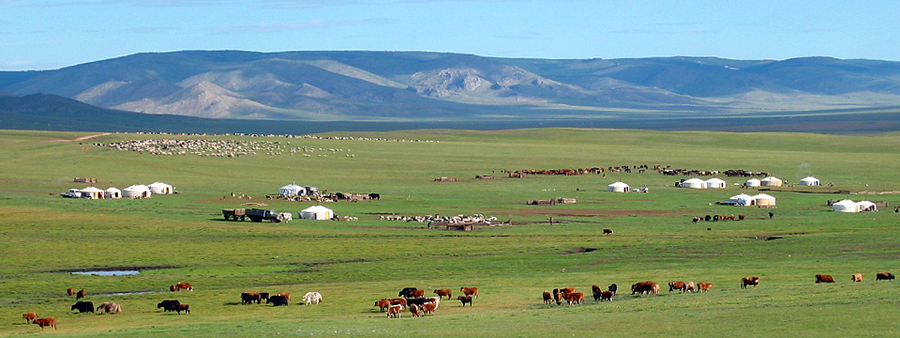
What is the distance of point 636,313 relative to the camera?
107ft

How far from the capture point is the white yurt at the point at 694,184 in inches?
4060

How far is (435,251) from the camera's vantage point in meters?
57.6

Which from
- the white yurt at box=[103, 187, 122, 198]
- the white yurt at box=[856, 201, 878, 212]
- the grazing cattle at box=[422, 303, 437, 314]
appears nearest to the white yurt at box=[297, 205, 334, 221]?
the white yurt at box=[103, 187, 122, 198]

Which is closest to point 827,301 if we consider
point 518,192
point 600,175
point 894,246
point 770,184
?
point 894,246

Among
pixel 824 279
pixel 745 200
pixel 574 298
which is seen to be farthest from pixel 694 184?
pixel 574 298

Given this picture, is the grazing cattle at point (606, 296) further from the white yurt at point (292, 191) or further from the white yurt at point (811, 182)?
the white yurt at point (811, 182)

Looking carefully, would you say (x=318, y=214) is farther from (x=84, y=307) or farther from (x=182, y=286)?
(x=84, y=307)

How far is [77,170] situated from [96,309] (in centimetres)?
7815

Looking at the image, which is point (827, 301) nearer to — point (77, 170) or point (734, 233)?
point (734, 233)

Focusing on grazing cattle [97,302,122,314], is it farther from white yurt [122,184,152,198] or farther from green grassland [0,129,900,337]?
white yurt [122,184,152,198]

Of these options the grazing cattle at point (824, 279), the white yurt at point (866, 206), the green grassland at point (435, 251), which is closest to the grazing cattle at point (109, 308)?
the green grassland at point (435, 251)

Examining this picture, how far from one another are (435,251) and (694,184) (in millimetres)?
51001

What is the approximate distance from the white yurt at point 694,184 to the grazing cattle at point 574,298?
68.0m

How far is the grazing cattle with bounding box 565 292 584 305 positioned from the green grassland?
255 millimetres
